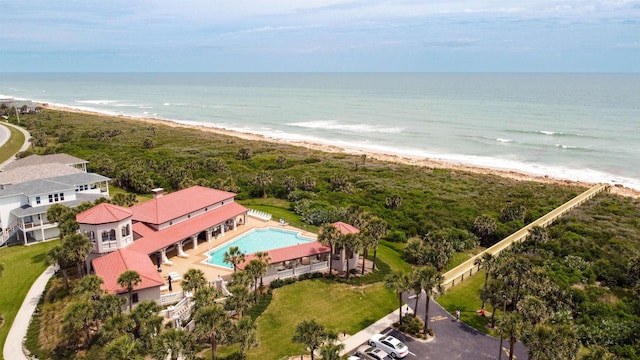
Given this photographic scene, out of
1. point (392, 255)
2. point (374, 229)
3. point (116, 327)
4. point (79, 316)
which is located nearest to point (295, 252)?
point (374, 229)

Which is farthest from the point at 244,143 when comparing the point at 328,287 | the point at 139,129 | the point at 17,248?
the point at 328,287

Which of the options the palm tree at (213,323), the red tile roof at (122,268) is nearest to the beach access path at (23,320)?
the red tile roof at (122,268)

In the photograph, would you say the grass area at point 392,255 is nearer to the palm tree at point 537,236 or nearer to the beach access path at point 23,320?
the palm tree at point 537,236

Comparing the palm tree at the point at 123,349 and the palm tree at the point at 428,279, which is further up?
the palm tree at the point at 428,279

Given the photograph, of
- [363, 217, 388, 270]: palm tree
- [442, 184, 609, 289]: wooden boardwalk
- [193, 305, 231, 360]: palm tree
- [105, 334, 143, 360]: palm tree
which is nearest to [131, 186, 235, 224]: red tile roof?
[363, 217, 388, 270]: palm tree

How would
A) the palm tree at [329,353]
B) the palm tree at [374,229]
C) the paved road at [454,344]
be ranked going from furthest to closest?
the palm tree at [374,229] → the paved road at [454,344] → the palm tree at [329,353]

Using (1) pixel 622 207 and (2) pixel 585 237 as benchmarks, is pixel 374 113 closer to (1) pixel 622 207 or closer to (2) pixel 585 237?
(1) pixel 622 207

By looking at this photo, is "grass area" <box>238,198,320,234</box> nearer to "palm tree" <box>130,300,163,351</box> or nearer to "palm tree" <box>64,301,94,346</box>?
"palm tree" <box>130,300,163,351</box>
